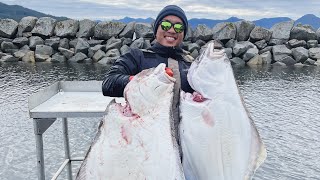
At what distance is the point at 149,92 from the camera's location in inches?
87.7

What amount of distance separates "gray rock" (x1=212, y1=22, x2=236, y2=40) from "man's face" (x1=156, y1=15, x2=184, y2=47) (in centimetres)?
2352

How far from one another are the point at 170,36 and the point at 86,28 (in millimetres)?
25274

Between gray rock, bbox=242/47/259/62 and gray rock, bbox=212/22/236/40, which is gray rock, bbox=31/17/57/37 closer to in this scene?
gray rock, bbox=212/22/236/40

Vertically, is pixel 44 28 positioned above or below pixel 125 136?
below

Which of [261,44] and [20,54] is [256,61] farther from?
[20,54]

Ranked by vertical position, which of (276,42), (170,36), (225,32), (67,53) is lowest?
(67,53)

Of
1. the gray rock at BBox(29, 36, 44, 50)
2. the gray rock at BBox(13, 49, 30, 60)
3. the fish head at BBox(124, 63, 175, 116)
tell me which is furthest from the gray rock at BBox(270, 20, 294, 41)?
the fish head at BBox(124, 63, 175, 116)

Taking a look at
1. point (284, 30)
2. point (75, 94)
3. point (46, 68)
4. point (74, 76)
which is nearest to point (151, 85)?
point (75, 94)

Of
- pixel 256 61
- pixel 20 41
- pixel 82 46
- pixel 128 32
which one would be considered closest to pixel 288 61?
pixel 256 61

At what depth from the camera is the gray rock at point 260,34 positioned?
2666 centimetres

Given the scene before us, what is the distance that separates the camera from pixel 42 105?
461cm

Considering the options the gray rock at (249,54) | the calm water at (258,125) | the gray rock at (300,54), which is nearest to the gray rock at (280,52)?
the gray rock at (300,54)

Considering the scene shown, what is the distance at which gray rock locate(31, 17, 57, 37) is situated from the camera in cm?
2741

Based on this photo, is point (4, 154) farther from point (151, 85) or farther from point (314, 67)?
point (314, 67)
